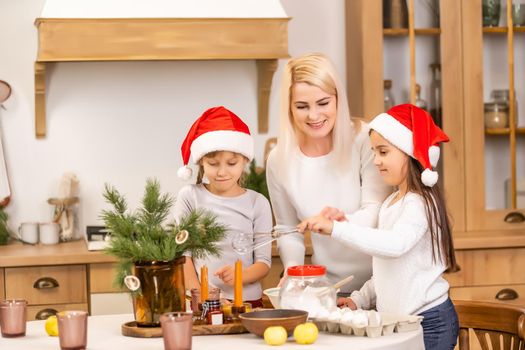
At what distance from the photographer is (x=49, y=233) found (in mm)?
3969

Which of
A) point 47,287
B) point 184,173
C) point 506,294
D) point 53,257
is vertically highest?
point 184,173

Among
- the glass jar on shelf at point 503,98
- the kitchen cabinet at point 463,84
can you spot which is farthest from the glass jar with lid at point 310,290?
the glass jar on shelf at point 503,98

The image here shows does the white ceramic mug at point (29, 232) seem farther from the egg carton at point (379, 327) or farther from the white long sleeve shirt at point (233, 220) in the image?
the egg carton at point (379, 327)

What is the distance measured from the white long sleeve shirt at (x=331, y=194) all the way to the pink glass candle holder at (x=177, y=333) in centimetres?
89

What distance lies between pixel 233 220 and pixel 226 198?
75mm

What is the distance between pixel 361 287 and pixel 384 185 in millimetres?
294

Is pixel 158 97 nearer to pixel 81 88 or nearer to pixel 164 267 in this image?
pixel 81 88

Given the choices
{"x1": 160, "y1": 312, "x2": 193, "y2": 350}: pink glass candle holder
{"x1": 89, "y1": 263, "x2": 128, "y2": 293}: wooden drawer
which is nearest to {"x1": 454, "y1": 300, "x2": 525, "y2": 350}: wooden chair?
{"x1": 160, "y1": 312, "x2": 193, "y2": 350}: pink glass candle holder

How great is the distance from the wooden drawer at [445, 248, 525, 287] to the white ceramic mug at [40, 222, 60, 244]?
5.24 feet

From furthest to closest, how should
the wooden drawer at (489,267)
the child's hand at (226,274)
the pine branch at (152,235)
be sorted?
the wooden drawer at (489,267) → the child's hand at (226,274) → the pine branch at (152,235)

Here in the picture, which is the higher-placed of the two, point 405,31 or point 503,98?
point 405,31

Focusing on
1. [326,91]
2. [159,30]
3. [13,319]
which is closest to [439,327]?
[326,91]

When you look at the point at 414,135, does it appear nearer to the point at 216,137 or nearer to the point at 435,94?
the point at 216,137

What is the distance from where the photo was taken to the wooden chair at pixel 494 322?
234 cm
